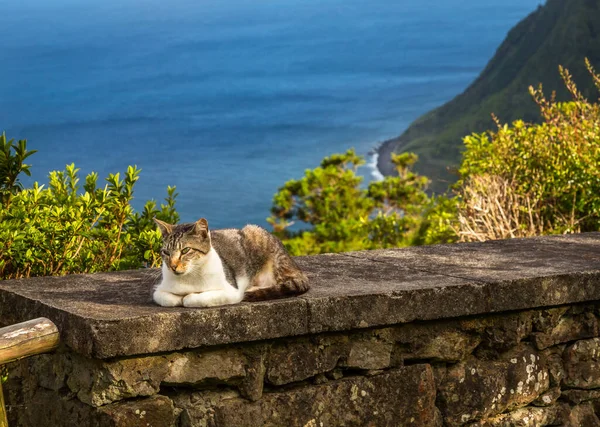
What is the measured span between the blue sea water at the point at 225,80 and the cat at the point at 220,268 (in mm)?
42083

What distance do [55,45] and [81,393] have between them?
92.2 metres

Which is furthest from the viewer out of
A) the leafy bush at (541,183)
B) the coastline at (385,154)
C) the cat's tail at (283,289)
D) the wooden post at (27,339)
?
the coastline at (385,154)

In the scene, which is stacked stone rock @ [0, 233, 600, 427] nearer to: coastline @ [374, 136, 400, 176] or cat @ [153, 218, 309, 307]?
cat @ [153, 218, 309, 307]

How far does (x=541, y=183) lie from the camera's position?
1003 cm

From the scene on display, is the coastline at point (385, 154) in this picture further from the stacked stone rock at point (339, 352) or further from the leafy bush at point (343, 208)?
the stacked stone rock at point (339, 352)

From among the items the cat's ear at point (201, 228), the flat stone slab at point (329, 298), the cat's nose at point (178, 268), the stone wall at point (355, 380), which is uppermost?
the cat's ear at point (201, 228)

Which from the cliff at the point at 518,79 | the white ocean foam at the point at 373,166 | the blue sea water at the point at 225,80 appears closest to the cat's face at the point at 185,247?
the cliff at the point at 518,79

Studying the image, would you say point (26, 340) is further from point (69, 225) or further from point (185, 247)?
point (69, 225)

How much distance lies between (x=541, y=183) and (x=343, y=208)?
7235mm

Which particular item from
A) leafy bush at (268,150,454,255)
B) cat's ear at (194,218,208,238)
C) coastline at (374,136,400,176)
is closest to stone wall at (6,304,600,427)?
cat's ear at (194,218,208,238)

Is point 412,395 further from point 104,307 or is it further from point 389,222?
point 389,222

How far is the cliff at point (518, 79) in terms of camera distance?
122 ft

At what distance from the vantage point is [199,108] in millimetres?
80500

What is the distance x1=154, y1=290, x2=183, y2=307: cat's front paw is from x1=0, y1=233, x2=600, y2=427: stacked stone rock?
10 cm
